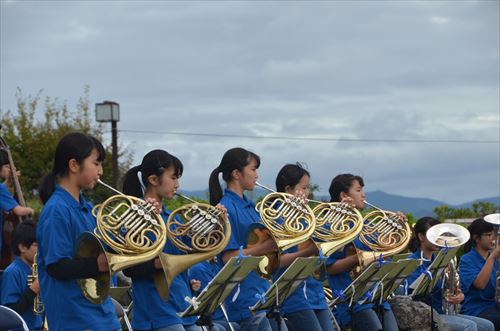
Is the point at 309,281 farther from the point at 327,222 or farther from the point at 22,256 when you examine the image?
the point at 22,256

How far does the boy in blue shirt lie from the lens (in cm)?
770

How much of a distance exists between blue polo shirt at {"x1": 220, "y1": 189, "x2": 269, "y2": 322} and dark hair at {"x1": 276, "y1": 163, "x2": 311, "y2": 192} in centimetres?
122

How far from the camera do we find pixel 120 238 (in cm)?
601

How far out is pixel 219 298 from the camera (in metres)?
7.18

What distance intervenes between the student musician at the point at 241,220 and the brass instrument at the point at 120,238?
1555mm

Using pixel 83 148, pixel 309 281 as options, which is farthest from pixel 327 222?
pixel 83 148

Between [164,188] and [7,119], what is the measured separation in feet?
71.6

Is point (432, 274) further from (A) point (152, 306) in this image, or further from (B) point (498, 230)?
(A) point (152, 306)

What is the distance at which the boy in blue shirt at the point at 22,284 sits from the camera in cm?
770

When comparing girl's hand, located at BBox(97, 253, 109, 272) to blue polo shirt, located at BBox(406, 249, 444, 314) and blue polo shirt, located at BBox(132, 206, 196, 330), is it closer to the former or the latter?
blue polo shirt, located at BBox(132, 206, 196, 330)

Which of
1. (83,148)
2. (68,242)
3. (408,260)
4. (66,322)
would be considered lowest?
(408,260)

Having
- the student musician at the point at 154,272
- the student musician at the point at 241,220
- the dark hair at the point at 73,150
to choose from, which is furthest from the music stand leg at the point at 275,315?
the dark hair at the point at 73,150

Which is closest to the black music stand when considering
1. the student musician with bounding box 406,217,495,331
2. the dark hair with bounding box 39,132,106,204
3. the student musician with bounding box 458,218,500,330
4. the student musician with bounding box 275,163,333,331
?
the student musician with bounding box 275,163,333,331

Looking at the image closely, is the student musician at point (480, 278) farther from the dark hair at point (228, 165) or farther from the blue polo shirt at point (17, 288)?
the blue polo shirt at point (17, 288)
